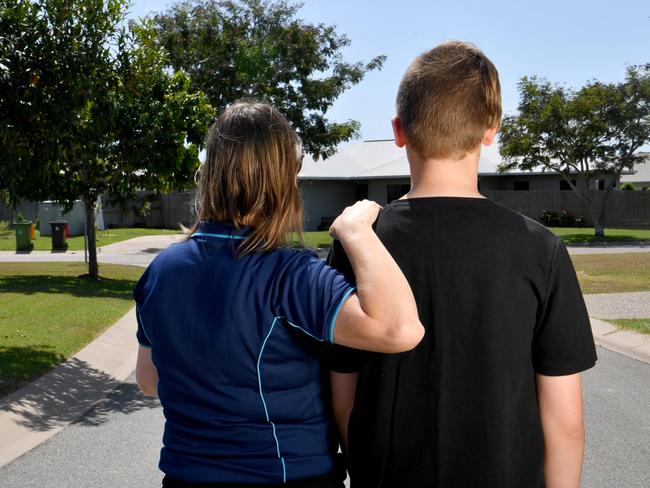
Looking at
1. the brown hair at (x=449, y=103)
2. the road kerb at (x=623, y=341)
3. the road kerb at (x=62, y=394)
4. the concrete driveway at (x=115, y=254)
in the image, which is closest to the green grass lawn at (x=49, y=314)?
the road kerb at (x=62, y=394)

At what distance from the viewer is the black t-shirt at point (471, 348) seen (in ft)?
6.62

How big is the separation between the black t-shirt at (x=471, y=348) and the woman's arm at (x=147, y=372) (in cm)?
77

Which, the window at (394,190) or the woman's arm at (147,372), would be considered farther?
the window at (394,190)

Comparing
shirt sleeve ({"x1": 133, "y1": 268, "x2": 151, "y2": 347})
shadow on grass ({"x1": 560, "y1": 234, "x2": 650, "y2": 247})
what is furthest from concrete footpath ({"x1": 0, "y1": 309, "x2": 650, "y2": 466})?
shadow on grass ({"x1": 560, "y1": 234, "x2": 650, "y2": 247})

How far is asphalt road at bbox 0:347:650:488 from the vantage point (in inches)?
207

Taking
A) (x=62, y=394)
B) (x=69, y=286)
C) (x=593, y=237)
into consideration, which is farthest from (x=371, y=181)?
(x=62, y=394)

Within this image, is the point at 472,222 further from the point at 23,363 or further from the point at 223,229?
the point at 23,363

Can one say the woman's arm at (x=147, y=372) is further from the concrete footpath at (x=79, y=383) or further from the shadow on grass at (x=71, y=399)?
the shadow on grass at (x=71, y=399)

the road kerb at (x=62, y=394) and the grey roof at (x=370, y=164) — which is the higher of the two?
the grey roof at (x=370, y=164)

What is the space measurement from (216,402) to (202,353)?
0.14m

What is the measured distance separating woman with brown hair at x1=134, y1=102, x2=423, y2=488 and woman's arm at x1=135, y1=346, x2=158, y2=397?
217mm

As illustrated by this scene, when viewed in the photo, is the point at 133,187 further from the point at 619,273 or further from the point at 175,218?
the point at 175,218

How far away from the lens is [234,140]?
2189mm

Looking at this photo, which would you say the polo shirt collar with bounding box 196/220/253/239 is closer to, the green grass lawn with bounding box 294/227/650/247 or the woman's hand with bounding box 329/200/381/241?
the woman's hand with bounding box 329/200/381/241
